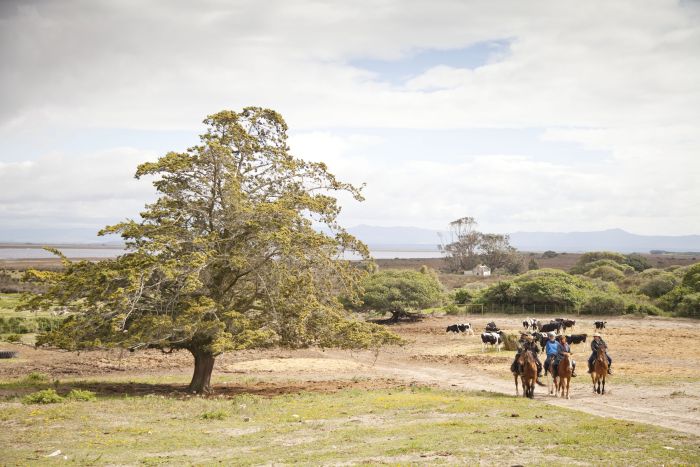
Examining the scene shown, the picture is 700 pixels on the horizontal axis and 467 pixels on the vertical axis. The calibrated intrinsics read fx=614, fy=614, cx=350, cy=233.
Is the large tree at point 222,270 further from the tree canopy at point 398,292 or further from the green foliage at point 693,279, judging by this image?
the green foliage at point 693,279

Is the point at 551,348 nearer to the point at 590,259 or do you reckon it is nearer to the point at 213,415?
the point at 213,415

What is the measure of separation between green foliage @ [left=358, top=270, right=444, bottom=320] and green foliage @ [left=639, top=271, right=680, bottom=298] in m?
22.7

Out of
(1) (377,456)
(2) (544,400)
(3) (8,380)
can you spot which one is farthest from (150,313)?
(2) (544,400)

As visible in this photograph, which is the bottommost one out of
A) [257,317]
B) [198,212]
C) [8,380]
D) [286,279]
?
[8,380]

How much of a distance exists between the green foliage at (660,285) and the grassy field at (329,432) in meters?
48.7

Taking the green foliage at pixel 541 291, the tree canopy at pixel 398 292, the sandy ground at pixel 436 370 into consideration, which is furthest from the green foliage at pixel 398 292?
the sandy ground at pixel 436 370

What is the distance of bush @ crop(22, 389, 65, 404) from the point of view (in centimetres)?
1961

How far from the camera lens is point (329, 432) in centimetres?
1534

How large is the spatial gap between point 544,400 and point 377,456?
9454 mm

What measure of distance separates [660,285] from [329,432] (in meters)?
55.8

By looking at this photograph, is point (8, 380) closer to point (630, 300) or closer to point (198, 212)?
point (198, 212)

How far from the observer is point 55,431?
1577cm

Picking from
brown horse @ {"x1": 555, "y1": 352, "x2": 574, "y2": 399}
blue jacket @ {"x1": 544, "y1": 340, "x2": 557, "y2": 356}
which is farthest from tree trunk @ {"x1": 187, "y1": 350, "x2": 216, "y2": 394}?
brown horse @ {"x1": 555, "y1": 352, "x2": 574, "y2": 399}

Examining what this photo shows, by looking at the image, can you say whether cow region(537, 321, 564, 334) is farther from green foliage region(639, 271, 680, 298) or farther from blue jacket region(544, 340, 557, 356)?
green foliage region(639, 271, 680, 298)
